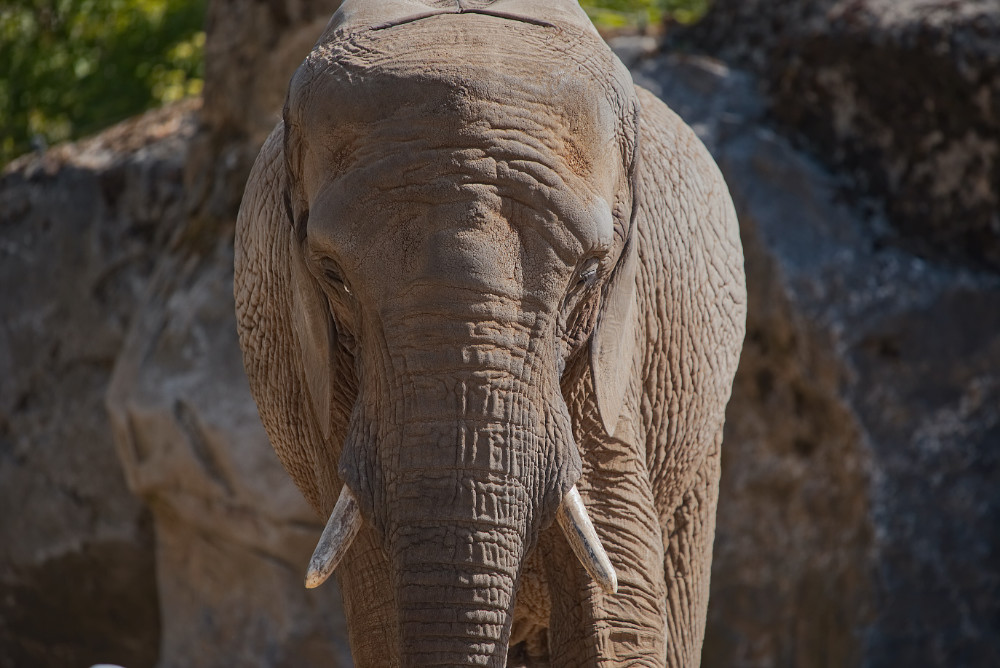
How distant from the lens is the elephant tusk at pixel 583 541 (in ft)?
7.50

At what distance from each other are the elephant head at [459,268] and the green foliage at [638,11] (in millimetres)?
3880

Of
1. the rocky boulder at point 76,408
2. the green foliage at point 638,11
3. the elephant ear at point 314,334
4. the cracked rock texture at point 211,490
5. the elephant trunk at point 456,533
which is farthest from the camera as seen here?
the green foliage at point 638,11

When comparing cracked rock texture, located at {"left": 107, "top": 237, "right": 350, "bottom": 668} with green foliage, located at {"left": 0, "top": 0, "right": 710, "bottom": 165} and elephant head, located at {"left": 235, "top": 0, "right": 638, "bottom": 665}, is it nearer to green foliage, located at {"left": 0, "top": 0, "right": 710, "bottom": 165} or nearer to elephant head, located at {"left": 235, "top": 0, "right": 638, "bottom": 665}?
green foliage, located at {"left": 0, "top": 0, "right": 710, "bottom": 165}

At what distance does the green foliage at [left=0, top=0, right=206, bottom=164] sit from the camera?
281 inches

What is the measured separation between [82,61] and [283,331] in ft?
15.8

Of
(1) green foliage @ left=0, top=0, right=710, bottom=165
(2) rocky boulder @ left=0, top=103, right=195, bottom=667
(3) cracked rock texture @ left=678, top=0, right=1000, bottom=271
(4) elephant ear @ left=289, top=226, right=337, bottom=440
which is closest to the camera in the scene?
(4) elephant ear @ left=289, top=226, right=337, bottom=440

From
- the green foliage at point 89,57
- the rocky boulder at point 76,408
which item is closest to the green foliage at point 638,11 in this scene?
the green foliage at point 89,57

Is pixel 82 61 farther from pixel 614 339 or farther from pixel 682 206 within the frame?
pixel 614 339

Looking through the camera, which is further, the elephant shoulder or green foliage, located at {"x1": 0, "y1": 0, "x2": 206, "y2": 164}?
green foliage, located at {"x1": 0, "y1": 0, "x2": 206, "y2": 164}

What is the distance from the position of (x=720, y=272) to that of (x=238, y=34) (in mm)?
3229

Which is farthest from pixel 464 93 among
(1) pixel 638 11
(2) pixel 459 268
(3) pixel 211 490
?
(1) pixel 638 11

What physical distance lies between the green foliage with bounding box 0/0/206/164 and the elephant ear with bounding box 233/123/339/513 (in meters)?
4.50

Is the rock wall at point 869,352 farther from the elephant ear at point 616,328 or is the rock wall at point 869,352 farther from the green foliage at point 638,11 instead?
the elephant ear at point 616,328

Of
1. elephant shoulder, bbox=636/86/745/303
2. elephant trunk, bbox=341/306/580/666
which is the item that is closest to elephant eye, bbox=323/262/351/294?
elephant trunk, bbox=341/306/580/666
